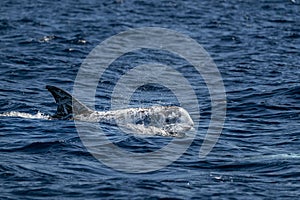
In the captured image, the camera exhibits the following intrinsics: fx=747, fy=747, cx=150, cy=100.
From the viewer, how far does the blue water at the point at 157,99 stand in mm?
16422

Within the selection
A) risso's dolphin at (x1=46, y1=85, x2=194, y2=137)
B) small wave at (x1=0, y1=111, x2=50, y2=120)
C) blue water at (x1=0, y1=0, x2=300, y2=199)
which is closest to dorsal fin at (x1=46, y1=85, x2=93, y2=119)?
risso's dolphin at (x1=46, y1=85, x2=194, y2=137)

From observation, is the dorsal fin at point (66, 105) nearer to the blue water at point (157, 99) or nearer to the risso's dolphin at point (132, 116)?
the risso's dolphin at point (132, 116)

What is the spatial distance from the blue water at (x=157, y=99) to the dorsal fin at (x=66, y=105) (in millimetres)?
604

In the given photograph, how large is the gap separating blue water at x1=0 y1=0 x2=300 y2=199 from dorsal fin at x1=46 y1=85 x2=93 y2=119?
60 cm

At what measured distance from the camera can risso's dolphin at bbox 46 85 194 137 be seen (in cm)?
2255

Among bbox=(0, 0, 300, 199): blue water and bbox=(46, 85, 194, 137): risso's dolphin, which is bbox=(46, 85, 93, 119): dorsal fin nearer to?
bbox=(46, 85, 194, 137): risso's dolphin

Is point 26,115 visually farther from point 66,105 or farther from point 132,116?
point 132,116

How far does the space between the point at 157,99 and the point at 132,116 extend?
4.33m

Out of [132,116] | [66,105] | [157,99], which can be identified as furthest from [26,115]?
[157,99]

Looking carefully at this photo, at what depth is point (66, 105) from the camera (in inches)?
904

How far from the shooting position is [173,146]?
20.2 meters

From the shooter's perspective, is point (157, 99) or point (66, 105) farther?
point (157, 99)

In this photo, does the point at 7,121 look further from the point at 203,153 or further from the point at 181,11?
the point at 181,11

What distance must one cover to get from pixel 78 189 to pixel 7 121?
24.2 feet
